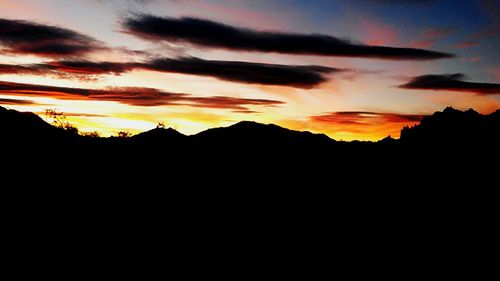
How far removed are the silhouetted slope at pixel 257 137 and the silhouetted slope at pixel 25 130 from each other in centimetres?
1726

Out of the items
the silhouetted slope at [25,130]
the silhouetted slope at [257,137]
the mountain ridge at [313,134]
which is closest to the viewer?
the silhouetted slope at [25,130]

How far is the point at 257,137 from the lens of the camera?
5422 cm

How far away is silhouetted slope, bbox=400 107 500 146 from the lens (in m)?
54.4

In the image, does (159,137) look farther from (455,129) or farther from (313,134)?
(455,129)

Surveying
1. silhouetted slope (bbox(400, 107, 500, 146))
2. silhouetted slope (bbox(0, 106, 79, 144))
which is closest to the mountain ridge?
silhouetted slope (bbox(400, 107, 500, 146))

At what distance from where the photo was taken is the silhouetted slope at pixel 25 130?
33.5 metres

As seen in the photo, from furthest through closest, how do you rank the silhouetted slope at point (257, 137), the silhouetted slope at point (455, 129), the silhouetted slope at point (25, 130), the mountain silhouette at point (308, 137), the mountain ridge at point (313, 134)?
the silhouetted slope at point (455, 129) < the silhouetted slope at point (257, 137) < the mountain ridge at point (313, 134) < the mountain silhouette at point (308, 137) < the silhouetted slope at point (25, 130)

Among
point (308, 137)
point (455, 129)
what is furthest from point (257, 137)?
point (455, 129)

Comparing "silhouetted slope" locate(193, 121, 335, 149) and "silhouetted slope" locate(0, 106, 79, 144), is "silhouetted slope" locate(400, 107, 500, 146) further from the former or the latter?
"silhouetted slope" locate(0, 106, 79, 144)

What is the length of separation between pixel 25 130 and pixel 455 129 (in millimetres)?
51207

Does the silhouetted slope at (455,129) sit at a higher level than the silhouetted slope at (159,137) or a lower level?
higher

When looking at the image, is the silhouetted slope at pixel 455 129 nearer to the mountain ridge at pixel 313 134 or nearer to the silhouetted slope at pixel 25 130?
the mountain ridge at pixel 313 134


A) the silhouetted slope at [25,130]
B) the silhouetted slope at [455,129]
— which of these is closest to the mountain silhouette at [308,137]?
the silhouetted slope at [455,129]

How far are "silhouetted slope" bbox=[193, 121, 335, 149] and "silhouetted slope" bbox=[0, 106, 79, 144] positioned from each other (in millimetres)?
17256
